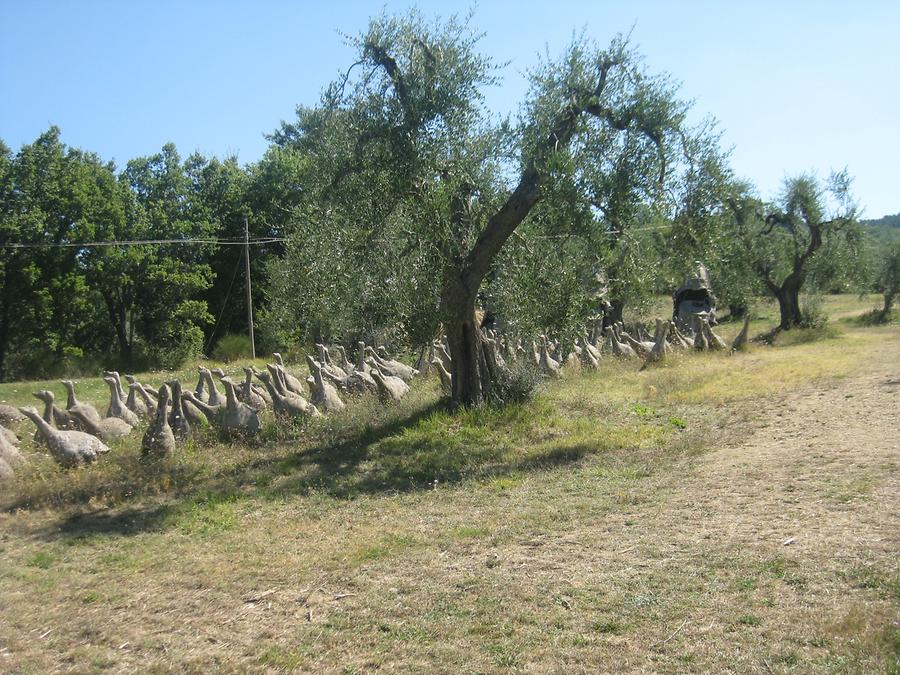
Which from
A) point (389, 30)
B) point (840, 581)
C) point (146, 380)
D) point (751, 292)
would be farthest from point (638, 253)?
point (751, 292)

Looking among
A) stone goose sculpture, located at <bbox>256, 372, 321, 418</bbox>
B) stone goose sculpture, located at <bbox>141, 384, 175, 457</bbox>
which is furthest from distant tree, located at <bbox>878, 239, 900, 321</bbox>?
stone goose sculpture, located at <bbox>141, 384, 175, 457</bbox>

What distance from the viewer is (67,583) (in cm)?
610

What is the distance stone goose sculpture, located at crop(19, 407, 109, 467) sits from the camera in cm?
957

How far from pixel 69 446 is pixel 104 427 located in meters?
1.39

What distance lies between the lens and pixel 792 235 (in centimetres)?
2736

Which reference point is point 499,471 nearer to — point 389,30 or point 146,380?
point 389,30

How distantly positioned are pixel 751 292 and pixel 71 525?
90.9 ft

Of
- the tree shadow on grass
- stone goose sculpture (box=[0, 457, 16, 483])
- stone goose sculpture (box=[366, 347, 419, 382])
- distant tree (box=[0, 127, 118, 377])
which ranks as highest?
distant tree (box=[0, 127, 118, 377])

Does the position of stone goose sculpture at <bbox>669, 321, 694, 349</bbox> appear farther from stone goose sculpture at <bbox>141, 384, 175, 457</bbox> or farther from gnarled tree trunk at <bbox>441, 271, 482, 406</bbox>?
stone goose sculpture at <bbox>141, 384, 175, 457</bbox>

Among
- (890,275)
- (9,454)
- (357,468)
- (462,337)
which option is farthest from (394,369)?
(890,275)

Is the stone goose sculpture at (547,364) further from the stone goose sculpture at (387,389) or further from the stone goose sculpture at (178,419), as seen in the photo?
the stone goose sculpture at (178,419)

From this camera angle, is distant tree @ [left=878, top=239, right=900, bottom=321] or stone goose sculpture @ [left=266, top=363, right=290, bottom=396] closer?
stone goose sculpture @ [left=266, top=363, right=290, bottom=396]

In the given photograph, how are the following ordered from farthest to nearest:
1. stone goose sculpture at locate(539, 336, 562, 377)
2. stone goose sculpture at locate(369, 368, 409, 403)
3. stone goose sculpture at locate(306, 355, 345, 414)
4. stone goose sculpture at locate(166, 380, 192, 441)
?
stone goose sculpture at locate(539, 336, 562, 377) < stone goose sculpture at locate(369, 368, 409, 403) < stone goose sculpture at locate(306, 355, 345, 414) < stone goose sculpture at locate(166, 380, 192, 441)

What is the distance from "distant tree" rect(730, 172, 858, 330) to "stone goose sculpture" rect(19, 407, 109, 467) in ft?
72.2
